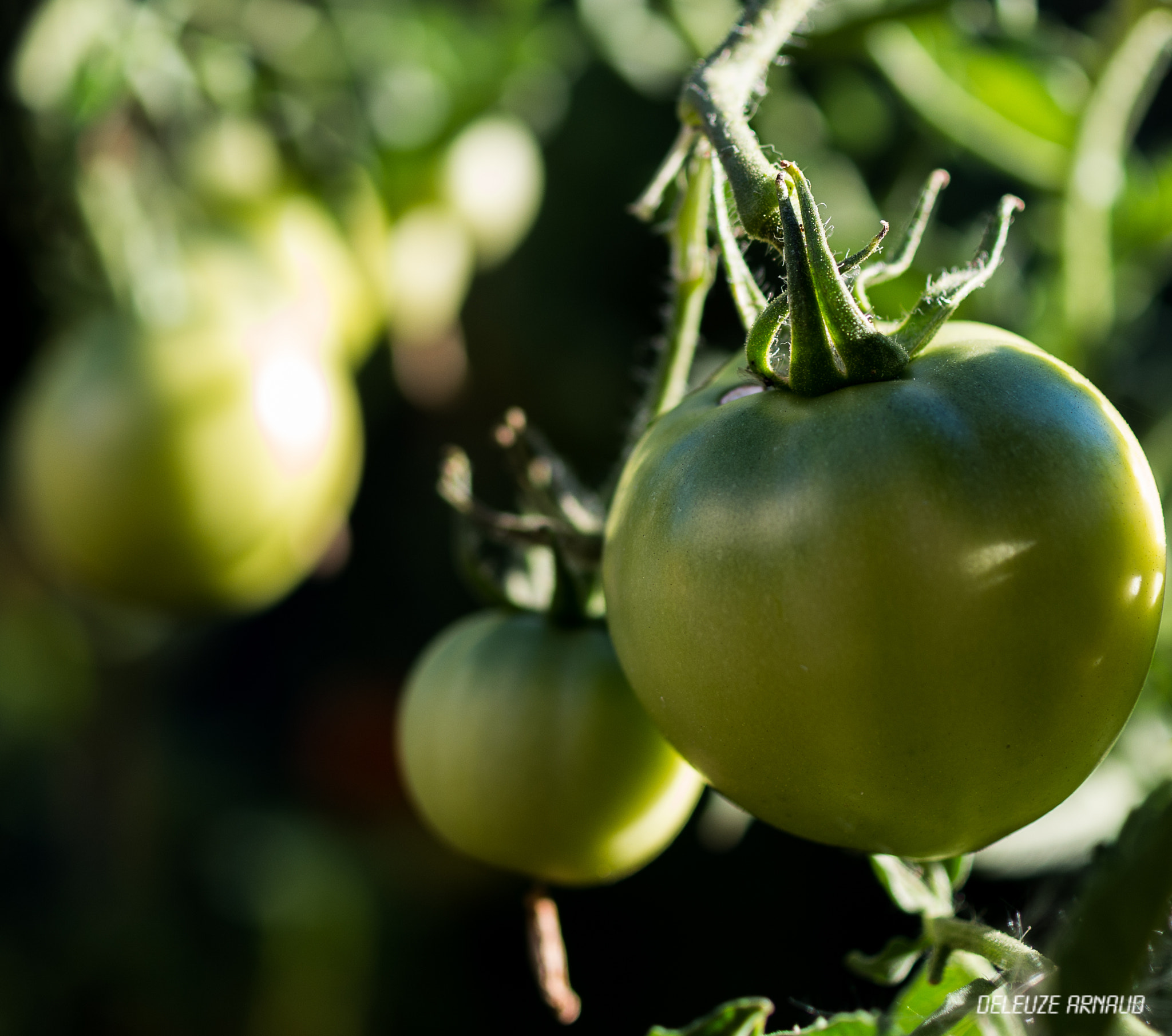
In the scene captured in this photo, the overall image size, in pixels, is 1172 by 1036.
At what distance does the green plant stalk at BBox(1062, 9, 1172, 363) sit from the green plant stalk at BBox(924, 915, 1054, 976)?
30 centimetres

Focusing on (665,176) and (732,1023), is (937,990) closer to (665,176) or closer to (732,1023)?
(732,1023)

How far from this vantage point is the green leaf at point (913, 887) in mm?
242

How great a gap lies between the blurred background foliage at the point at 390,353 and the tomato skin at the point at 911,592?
103 millimetres

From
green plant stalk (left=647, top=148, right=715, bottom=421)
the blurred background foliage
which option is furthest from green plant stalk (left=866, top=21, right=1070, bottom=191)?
green plant stalk (left=647, top=148, right=715, bottom=421)

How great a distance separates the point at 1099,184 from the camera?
0.48 m

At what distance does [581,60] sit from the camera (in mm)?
776

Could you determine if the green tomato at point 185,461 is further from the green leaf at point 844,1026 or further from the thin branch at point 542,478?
the green leaf at point 844,1026

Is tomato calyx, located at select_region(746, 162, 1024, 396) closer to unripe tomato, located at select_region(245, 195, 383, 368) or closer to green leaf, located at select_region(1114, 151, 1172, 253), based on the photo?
green leaf, located at select_region(1114, 151, 1172, 253)

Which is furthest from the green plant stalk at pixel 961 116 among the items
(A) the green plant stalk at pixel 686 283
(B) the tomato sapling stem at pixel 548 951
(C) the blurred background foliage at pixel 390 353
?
(B) the tomato sapling stem at pixel 548 951

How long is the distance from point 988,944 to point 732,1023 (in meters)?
0.06

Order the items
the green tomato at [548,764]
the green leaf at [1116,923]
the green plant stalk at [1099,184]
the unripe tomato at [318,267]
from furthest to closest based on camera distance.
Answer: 1. the unripe tomato at [318,267]
2. the green plant stalk at [1099,184]
3. the green tomato at [548,764]
4. the green leaf at [1116,923]

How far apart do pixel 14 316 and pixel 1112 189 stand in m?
0.71

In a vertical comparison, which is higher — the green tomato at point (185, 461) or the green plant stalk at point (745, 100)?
the green plant stalk at point (745, 100)

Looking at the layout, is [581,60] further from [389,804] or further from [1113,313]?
[389,804]
